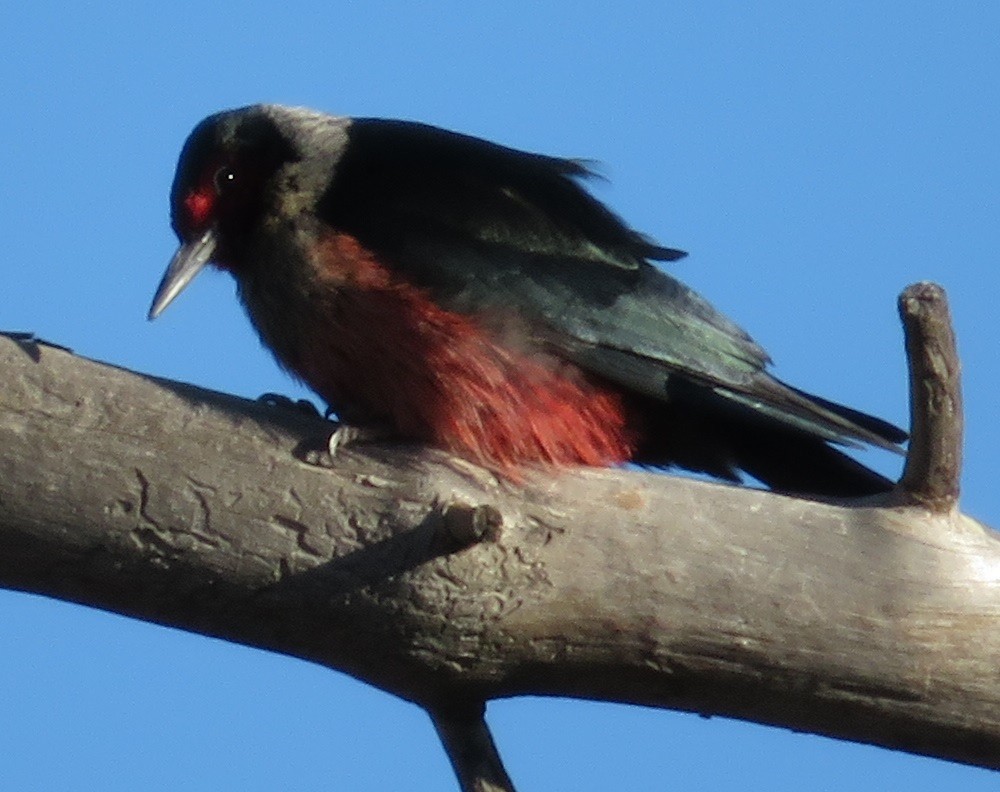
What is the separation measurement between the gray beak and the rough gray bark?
184cm

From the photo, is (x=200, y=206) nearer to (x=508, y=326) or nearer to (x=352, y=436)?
(x=508, y=326)

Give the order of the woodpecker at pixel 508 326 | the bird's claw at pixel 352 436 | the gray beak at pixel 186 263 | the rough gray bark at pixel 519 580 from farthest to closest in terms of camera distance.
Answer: the gray beak at pixel 186 263, the woodpecker at pixel 508 326, the bird's claw at pixel 352 436, the rough gray bark at pixel 519 580

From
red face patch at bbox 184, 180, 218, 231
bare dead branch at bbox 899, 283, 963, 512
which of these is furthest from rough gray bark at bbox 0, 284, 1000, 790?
red face patch at bbox 184, 180, 218, 231

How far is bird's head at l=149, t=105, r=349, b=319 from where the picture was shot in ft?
18.3

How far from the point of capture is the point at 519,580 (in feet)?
11.7

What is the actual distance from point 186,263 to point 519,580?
2.49 metres

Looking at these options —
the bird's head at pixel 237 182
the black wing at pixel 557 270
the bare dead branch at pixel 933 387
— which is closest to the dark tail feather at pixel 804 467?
the black wing at pixel 557 270

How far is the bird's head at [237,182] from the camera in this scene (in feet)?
18.3

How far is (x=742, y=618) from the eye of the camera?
3.56 m

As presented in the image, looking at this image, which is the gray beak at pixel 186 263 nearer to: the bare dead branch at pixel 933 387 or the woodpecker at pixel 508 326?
the woodpecker at pixel 508 326

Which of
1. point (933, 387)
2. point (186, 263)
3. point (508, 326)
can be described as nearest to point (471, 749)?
point (933, 387)

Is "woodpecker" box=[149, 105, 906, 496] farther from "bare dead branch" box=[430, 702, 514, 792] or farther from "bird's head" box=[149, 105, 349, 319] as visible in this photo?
"bare dead branch" box=[430, 702, 514, 792]

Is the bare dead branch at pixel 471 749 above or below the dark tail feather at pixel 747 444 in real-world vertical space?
below

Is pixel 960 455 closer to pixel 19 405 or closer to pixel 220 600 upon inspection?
pixel 220 600
